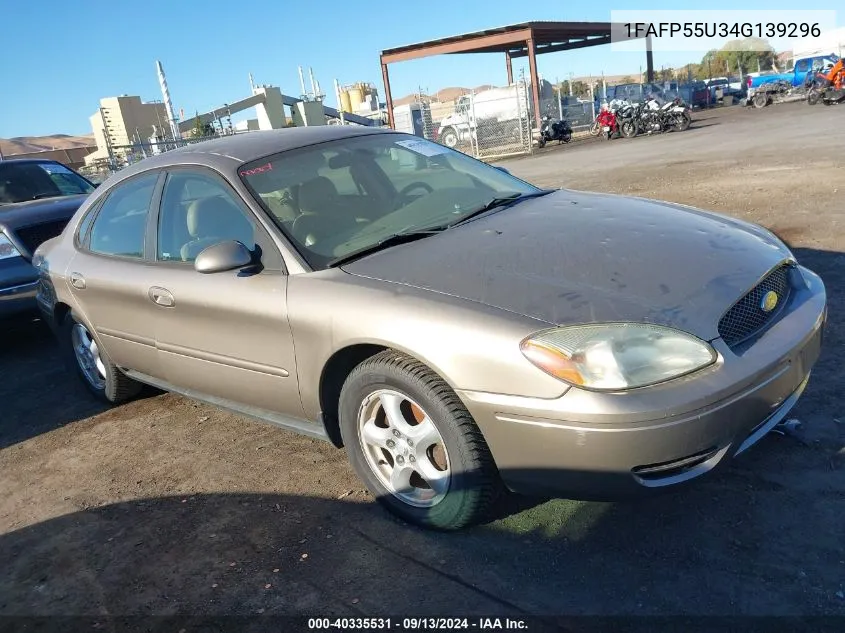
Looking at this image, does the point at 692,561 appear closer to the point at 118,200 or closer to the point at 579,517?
the point at 579,517

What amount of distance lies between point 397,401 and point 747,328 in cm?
133

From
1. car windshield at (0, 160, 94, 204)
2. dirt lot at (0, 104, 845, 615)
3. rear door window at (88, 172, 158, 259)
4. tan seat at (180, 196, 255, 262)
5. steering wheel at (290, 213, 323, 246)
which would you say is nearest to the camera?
dirt lot at (0, 104, 845, 615)

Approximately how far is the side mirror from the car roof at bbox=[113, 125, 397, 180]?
0.56 meters

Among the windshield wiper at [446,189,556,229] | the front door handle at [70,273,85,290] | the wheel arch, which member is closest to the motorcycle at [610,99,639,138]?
the windshield wiper at [446,189,556,229]

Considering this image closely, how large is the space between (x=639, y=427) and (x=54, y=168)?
7995 millimetres

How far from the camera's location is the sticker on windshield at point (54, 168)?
7.96m

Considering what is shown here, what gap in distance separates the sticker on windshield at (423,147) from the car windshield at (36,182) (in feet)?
16.6

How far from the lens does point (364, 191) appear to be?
3.55 metres

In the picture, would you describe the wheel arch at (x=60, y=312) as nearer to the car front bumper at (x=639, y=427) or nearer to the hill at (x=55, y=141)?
the car front bumper at (x=639, y=427)

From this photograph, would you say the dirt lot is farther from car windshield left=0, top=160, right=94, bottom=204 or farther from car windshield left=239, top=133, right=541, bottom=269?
car windshield left=0, top=160, right=94, bottom=204

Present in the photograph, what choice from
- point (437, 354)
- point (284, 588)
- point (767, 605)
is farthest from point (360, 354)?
point (767, 605)

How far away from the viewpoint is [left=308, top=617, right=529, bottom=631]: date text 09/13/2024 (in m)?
2.24

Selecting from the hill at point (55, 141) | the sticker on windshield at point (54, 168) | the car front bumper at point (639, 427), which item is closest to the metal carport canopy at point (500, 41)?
the sticker on windshield at point (54, 168)

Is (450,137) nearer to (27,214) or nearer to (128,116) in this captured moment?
(27,214)
